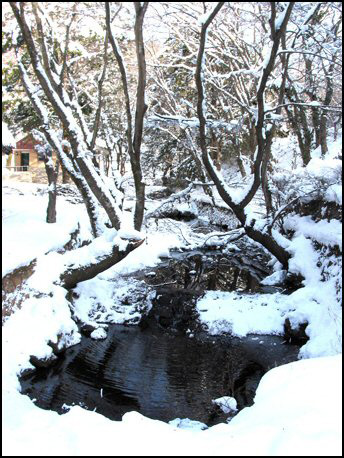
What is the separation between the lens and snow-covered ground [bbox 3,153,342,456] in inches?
130

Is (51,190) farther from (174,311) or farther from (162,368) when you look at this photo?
(162,368)

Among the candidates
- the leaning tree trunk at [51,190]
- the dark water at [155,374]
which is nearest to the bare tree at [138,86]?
the dark water at [155,374]

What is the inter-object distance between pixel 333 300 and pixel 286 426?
507cm

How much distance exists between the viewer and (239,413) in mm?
4547

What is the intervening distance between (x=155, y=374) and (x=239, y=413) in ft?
7.36

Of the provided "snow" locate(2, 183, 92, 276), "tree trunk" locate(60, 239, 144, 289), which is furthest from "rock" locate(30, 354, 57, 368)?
"tree trunk" locate(60, 239, 144, 289)

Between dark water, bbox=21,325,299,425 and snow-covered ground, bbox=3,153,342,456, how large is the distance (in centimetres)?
37

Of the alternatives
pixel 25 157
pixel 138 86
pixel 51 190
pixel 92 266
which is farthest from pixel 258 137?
pixel 25 157

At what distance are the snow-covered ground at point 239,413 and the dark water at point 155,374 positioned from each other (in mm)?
368

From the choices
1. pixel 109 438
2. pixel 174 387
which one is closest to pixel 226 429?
pixel 109 438

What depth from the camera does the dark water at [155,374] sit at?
220 inches

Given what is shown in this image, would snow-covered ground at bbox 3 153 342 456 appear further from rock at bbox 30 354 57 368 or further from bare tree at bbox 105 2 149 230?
bare tree at bbox 105 2 149 230

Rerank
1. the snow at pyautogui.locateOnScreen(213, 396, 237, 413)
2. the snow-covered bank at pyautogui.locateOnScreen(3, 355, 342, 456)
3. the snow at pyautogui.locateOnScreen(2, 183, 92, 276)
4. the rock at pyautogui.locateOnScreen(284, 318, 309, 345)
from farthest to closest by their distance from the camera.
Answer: the rock at pyautogui.locateOnScreen(284, 318, 309, 345) < the snow at pyautogui.locateOnScreen(2, 183, 92, 276) < the snow at pyautogui.locateOnScreen(213, 396, 237, 413) < the snow-covered bank at pyautogui.locateOnScreen(3, 355, 342, 456)

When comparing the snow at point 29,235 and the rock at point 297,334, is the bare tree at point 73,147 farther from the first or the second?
the rock at point 297,334
